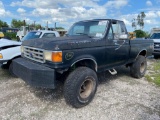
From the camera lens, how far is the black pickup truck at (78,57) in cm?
345

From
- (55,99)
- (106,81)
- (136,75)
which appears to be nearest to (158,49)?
(136,75)

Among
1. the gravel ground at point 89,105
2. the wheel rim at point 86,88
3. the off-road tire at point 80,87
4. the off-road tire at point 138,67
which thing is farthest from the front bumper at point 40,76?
the off-road tire at point 138,67

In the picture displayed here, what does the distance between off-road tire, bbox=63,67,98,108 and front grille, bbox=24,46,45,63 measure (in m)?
A: 0.74

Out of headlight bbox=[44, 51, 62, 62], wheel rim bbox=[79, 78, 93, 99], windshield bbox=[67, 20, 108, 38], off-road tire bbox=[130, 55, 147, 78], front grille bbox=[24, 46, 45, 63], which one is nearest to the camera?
headlight bbox=[44, 51, 62, 62]

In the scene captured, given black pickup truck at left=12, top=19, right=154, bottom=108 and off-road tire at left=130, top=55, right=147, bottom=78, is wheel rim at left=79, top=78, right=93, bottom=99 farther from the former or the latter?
off-road tire at left=130, top=55, right=147, bottom=78

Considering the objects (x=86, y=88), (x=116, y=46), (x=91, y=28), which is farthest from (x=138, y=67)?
(x=86, y=88)

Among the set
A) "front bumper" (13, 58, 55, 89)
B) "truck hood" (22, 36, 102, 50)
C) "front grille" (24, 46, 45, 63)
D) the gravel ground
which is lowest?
the gravel ground

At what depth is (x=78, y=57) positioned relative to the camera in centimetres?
371

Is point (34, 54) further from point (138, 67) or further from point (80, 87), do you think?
point (138, 67)

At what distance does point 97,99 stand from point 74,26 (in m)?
2.39

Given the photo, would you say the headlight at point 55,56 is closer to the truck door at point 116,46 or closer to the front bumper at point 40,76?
the front bumper at point 40,76

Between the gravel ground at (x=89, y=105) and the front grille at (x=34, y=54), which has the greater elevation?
the front grille at (x=34, y=54)

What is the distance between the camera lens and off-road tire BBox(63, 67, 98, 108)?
3633 millimetres

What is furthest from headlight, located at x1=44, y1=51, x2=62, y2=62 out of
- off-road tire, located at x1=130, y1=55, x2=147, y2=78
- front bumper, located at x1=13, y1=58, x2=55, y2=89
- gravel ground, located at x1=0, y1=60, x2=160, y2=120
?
off-road tire, located at x1=130, y1=55, x2=147, y2=78
